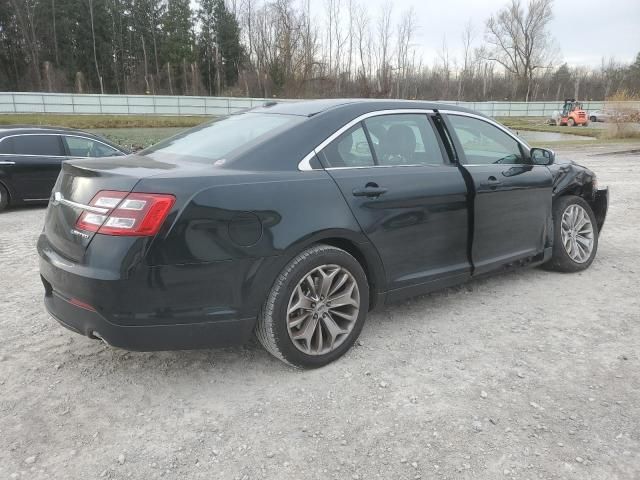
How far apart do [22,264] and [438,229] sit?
4.18m

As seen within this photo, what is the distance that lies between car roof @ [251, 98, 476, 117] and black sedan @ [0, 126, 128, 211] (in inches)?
246

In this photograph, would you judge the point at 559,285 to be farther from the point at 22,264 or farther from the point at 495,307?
the point at 22,264

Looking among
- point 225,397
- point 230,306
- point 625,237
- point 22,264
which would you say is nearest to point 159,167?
point 230,306

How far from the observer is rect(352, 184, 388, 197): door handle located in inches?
127

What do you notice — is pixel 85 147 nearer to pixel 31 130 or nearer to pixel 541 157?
pixel 31 130

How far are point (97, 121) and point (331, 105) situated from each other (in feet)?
101

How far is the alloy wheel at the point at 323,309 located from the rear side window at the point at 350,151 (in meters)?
0.66

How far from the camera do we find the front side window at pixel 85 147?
9094 millimetres

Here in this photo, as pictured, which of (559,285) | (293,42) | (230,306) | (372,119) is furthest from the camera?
(293,42)

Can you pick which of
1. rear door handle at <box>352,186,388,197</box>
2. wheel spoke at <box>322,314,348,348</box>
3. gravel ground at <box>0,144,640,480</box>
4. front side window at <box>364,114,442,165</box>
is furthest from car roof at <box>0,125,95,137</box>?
wheel spoke at <box>322,314,348,348</box>

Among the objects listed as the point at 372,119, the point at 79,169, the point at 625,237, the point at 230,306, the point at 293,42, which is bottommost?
the point at 625,237

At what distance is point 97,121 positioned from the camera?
100ft

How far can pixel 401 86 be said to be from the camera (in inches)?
2532

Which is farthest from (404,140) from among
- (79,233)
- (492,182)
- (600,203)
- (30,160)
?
(30,160)
